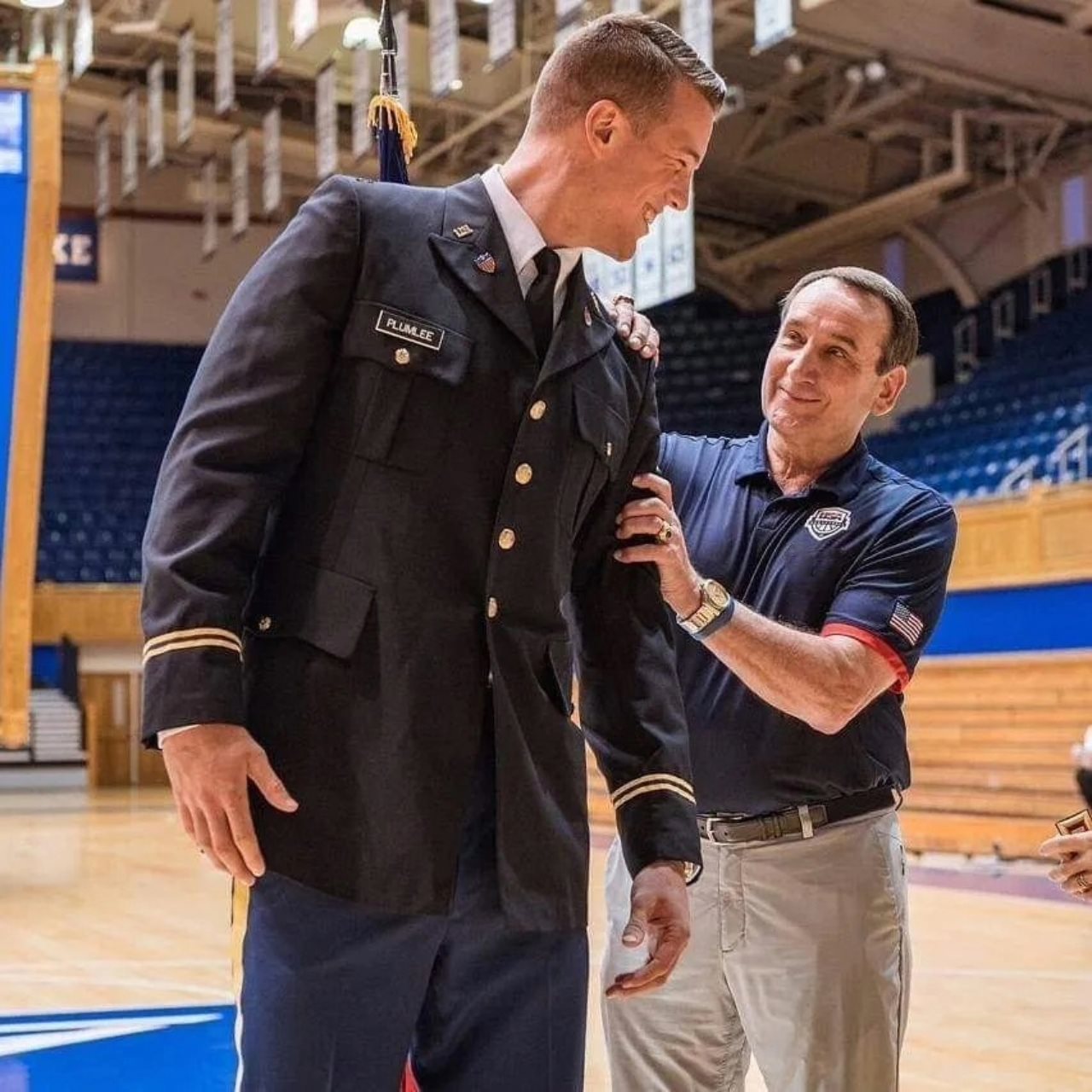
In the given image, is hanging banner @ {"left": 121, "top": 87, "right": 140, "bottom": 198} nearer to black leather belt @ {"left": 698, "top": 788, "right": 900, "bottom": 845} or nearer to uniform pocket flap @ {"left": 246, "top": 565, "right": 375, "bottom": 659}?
black leather belt @ {"left": 698, "top": 788, "right": 900, "bottom": 845}

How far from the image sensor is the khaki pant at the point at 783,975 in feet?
7.48

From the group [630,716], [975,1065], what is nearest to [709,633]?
[630,716]

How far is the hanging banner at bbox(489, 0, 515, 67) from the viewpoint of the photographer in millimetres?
11109

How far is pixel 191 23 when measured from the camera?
14.7 meters

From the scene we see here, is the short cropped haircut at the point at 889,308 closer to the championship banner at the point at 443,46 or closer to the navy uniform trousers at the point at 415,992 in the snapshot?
the navy uniform trousers at the point at 415,992

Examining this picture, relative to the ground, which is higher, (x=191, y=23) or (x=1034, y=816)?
(x=191, y=23)

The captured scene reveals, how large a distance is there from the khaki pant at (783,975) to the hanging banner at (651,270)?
34.6 ft

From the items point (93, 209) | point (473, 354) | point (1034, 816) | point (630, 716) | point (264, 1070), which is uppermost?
point (93, 209)

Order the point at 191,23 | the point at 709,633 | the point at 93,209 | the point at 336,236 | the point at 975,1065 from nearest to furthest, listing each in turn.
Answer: the point at 336,236 < the point at 709,633 < the point at 975,1065 < the point at 191,23 < the point at 93,209

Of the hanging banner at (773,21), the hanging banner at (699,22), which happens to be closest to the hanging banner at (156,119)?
the hanging banner at (699,22)

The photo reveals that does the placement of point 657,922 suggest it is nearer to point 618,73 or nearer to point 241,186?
point 618,73

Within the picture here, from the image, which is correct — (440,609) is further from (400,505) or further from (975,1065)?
(975,1065)

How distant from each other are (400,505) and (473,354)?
178 millimetres

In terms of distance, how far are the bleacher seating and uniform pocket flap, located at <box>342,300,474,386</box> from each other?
17.3m
